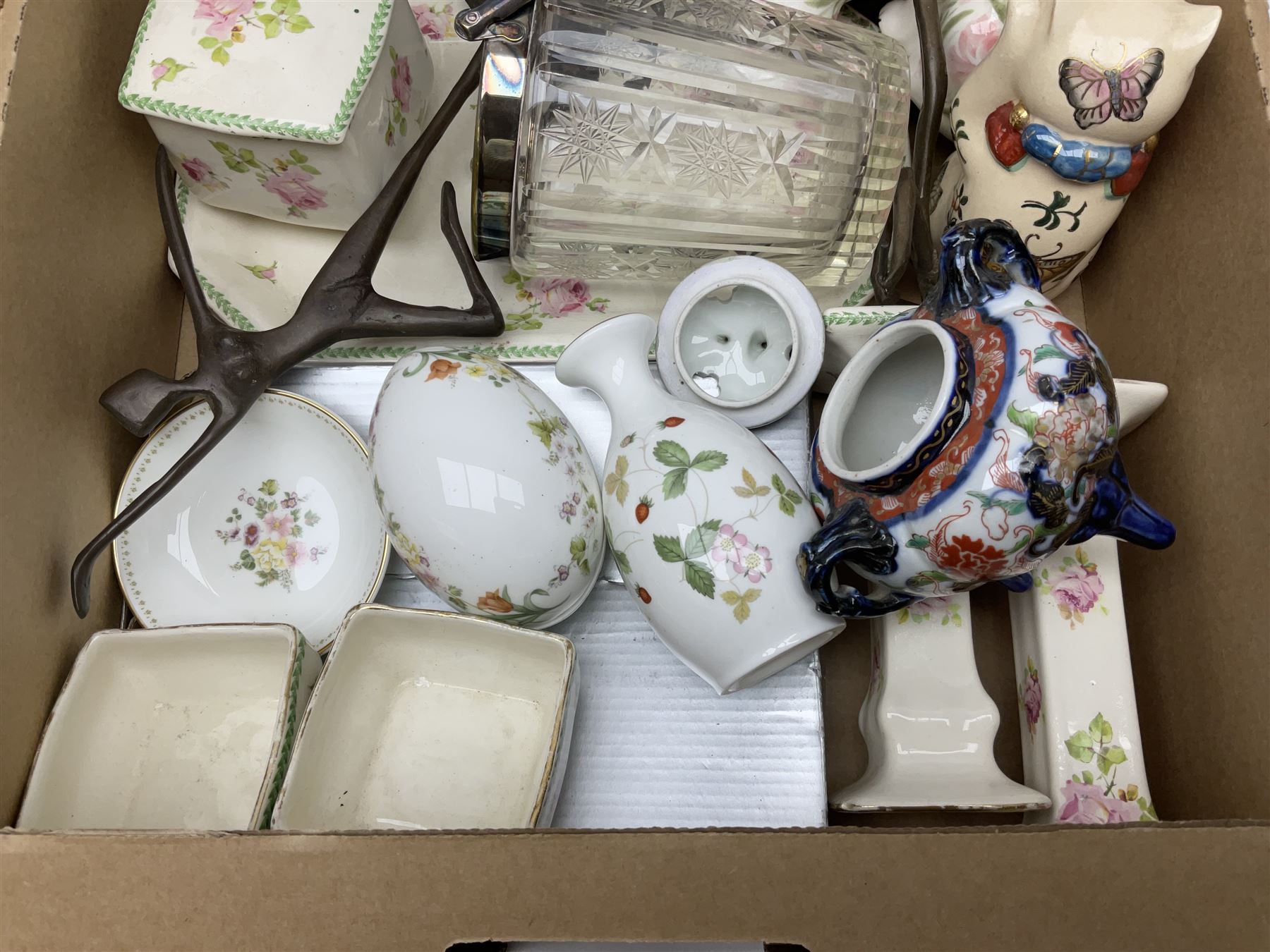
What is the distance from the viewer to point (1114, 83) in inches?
21.2

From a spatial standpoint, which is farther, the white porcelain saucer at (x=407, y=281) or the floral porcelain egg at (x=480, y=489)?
the white porcelain saucer at (x=407, y=281)

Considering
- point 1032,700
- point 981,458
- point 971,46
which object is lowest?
point 1032,700

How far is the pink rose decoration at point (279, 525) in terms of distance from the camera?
67 cm

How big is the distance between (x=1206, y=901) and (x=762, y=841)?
20 centimetres

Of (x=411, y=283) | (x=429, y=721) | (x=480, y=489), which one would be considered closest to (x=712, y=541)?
(x=480, y=489)

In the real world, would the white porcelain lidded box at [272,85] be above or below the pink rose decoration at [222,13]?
below

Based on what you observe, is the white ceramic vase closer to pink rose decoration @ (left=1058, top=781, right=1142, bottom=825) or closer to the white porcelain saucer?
pink rose decoration @ (left=1058, top=781, right=1142, bottom=825)

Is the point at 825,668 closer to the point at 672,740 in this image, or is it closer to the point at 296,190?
the point at 672,740

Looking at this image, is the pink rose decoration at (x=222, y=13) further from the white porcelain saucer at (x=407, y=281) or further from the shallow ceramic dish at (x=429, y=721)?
the shallow ceramic dish at (x=429, y=721)

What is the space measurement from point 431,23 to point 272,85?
26 cm

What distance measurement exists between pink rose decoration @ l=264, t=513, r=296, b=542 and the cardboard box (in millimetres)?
113

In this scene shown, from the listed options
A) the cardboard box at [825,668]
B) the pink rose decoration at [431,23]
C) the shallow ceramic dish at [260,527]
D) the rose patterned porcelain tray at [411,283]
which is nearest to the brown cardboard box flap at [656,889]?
the cardboard box at [825,668]

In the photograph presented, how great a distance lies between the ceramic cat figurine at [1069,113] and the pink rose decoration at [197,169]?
21.8 inches

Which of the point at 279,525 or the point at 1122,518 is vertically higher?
the point at 1122,518
